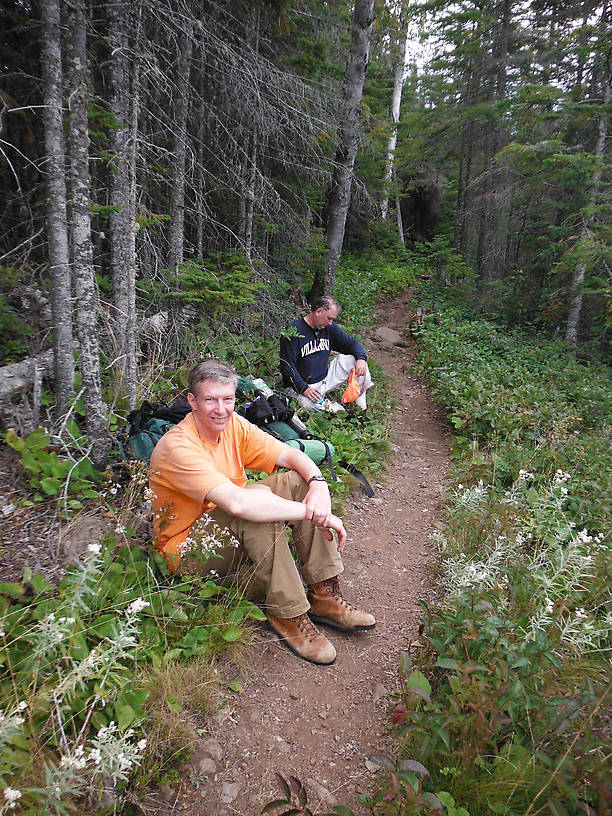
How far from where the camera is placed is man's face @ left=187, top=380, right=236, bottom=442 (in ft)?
9.25

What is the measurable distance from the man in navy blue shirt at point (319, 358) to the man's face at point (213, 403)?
3002mm

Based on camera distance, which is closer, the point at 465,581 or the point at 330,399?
the point at 465,581

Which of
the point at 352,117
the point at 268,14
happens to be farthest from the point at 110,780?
the point at 352,117

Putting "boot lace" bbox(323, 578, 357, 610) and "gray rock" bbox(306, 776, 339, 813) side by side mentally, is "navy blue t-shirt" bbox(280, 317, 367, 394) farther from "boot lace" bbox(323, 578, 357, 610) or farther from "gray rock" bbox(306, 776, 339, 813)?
"gray rock" bbox(306, 776, 339, 813)

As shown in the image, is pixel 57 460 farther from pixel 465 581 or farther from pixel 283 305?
pixel 283 305

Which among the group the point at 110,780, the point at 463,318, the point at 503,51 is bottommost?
the point at 110,780

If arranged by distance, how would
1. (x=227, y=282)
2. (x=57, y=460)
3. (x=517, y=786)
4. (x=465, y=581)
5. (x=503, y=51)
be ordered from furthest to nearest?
(x=503, y=51)
(x=227, y=282)
(x=57, y=460)
(x=465, y=581)
(x=517, y=786)

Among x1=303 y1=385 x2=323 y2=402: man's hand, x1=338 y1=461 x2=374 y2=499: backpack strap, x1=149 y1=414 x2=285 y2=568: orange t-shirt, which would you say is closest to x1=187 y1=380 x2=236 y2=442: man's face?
x1=149 y1=414 x2=285 y2=568: orange t-shirt

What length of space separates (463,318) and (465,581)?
1208 cm

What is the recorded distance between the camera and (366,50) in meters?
8.23

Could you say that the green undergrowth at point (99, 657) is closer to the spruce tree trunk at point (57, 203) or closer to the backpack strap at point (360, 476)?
the spruce tree trunk at point (57, 203)

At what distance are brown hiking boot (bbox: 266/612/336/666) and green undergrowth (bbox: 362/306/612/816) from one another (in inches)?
19.2

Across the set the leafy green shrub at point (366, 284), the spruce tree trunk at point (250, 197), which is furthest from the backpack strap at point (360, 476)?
the leafy green shrub at point (366, 284)

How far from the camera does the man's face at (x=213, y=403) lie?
282 centimetres
